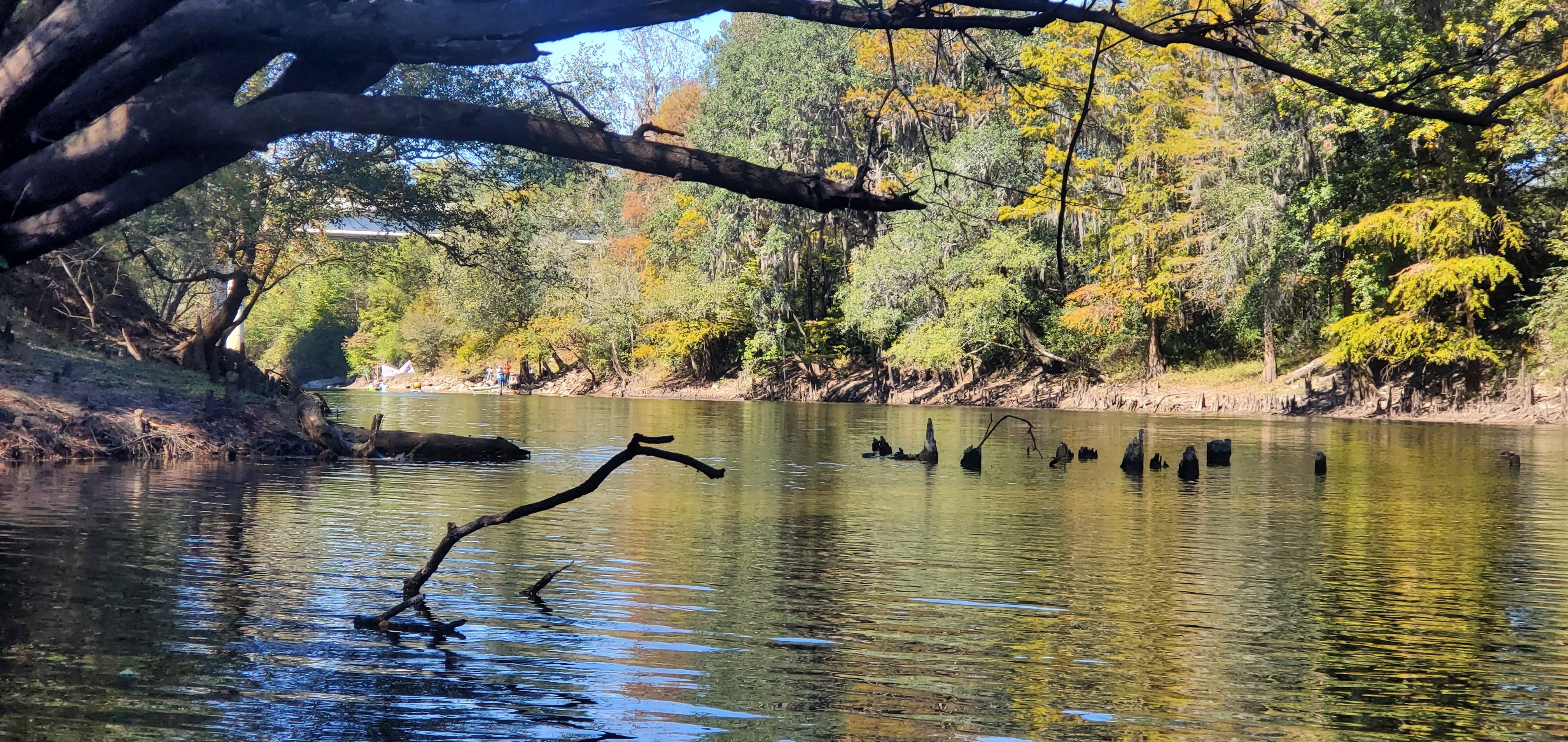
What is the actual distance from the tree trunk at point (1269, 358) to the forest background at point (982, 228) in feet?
0.43

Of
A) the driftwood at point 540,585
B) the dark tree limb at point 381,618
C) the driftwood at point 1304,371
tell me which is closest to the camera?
the dark tree limb at point 381,618

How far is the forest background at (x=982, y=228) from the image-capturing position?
27391 millimetres

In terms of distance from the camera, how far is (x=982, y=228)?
46750 mm

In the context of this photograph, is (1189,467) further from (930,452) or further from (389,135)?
(389,135)

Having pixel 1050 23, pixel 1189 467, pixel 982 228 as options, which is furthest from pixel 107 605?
pixel 982 228

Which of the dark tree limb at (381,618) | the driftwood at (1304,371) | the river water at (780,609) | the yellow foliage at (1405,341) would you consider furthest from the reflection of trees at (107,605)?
the driftwood at (1304,371)

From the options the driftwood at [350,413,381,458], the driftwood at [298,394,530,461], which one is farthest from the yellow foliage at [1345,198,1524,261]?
the driftwood at [350,413,381,458]

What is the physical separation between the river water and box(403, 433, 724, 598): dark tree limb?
17.9 inches

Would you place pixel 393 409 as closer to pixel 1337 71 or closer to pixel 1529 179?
pixel 1337 71

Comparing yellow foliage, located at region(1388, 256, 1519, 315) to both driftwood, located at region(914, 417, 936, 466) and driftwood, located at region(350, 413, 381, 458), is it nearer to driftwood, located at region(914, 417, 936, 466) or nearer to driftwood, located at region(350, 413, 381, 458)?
driftwood, located at region(914, 417, 936, 466)

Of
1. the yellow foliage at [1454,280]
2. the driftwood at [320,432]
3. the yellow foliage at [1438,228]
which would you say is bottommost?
the driftwood at [320,432]

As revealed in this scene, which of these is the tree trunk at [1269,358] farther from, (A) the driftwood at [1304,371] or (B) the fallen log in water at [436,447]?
(B) the fallen log in water at [436,447]

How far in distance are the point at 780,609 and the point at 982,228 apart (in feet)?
125

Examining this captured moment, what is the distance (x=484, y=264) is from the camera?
29203mm
